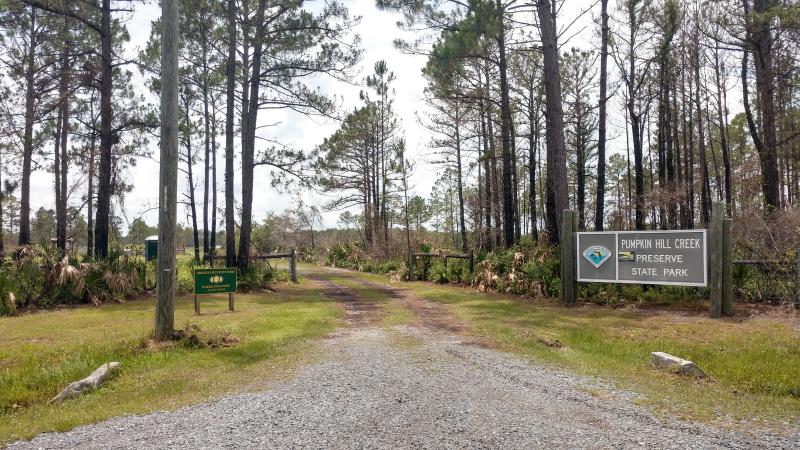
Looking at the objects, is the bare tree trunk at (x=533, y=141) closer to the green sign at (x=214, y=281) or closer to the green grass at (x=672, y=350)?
the green grass at (x=672, y=350)

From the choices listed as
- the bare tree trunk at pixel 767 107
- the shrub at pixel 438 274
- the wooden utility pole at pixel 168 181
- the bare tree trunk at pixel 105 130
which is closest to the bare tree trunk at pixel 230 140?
the bare tree trunk at pixel 105 130

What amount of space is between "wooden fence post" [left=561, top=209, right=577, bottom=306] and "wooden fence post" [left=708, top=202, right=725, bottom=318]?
270cm

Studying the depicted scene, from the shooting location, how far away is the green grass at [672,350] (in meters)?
4.70

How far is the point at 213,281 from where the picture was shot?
10523 millimetres

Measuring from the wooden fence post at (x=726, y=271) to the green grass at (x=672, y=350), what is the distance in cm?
50

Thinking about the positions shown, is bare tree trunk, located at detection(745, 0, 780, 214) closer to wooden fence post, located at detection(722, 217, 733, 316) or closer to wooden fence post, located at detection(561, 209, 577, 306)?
wooden fence post, located at detection(722, 217, 733, 316)

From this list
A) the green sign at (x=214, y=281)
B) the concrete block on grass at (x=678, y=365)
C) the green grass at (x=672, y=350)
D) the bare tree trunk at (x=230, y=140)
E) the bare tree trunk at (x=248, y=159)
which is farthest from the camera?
the bare tree trunk at (x=248, y=159)

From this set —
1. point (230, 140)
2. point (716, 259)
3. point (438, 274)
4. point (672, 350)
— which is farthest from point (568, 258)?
point (230, 140)

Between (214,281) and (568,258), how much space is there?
7716mm

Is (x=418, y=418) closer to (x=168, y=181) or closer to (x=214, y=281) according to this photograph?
(x=168, y=181)

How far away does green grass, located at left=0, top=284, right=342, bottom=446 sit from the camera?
16.0 feet

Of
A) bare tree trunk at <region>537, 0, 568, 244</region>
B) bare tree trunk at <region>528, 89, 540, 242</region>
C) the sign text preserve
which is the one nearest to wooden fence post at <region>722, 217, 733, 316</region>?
the sign text preserve

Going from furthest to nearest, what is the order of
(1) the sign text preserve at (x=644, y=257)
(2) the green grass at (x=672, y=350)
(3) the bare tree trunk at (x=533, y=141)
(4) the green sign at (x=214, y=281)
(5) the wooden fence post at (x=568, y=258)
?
1. (3) the bare tree trunk at (x=533, y=141)
2. (5) the wooden fence post at (x=568, y=258)
3. (4) the green sign at (x=214, y=281)
4. (1) the sign text preserve at (x=644, y=257)
5. (2) the green grass at (x=672, y=350)

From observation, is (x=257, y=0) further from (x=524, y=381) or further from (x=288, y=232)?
(x=288, y=232)
